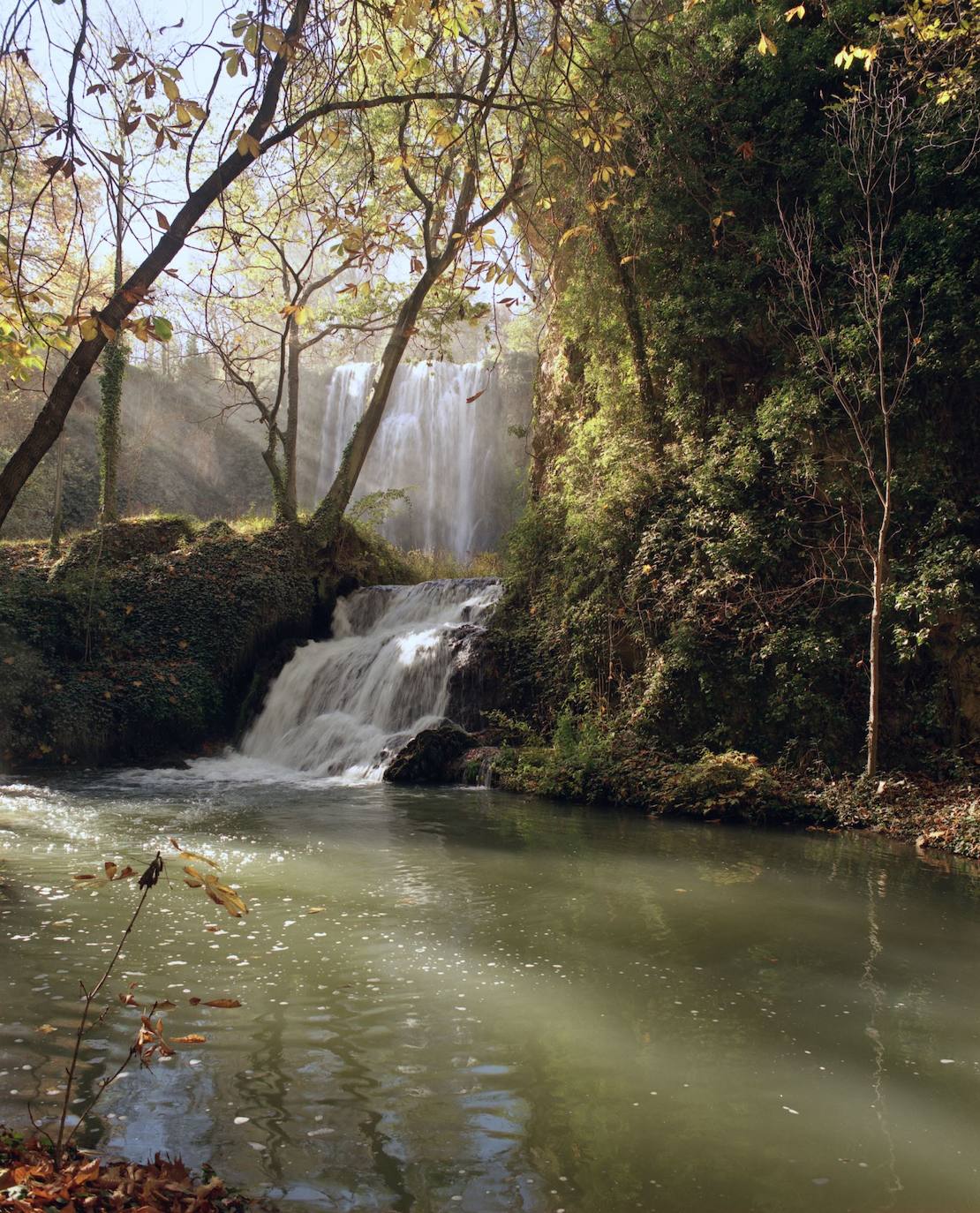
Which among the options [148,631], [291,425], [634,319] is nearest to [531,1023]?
[634,319]

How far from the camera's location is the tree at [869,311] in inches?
374

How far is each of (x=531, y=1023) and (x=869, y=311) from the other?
857 centimetres

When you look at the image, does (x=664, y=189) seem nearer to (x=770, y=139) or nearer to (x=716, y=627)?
(x=770, y=139)

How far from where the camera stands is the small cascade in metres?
13.2

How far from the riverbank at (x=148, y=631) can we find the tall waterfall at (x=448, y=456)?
10538 millimetres

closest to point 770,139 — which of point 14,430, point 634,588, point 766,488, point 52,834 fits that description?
point 766,488

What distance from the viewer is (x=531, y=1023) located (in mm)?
4016

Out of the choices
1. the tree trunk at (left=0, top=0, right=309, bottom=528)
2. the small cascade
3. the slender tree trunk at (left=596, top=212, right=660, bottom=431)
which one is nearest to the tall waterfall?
the small cascade

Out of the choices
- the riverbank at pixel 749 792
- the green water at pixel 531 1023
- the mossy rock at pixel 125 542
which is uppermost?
the mossy rock at pixel 125 542

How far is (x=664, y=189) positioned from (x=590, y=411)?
3.43 meters

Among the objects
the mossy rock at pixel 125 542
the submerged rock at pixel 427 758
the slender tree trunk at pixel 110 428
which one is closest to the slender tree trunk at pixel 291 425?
the mossy rock at pixel 125 542

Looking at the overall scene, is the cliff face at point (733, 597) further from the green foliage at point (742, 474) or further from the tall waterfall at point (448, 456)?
the tall waterfall at point (448, 456)

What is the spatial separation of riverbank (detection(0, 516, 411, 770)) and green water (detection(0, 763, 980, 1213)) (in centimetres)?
646

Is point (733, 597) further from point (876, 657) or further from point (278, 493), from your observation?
point (278, 493)
